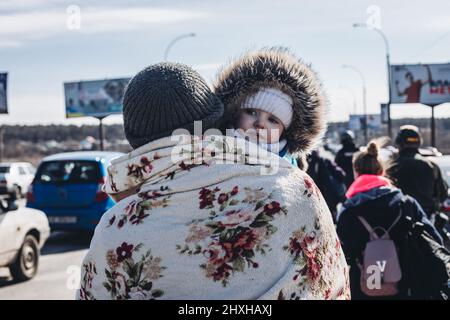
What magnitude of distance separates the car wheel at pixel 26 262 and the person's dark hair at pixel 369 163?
16.8 feet

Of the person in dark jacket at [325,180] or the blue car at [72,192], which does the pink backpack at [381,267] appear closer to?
the person in dark jacket at [325,180]

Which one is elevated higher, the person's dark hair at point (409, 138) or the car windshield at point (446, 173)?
the person's dark hair at point (409, 138)

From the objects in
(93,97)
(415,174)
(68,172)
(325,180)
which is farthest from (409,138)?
(93,97)

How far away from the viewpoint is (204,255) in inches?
60.1

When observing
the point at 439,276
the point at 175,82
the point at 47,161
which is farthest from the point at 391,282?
the point at 47,161

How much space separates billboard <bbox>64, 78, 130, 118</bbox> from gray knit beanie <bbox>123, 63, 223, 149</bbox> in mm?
37762

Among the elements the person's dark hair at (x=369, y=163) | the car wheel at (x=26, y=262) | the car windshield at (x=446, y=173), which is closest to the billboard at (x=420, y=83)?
the car windshield at (x=446, y=173)

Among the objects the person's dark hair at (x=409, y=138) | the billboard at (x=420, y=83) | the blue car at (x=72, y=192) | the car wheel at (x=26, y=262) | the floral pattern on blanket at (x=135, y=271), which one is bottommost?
the car wheel at (x=26, y=262)

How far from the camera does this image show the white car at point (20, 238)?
7.47m

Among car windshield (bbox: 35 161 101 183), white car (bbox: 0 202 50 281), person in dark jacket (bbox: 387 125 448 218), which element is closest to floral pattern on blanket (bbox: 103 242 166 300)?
person in dark jacket (bbox: 387 125 448 218)

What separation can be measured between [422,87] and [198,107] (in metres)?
28.9

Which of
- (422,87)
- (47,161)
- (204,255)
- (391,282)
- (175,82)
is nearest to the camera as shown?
(204,255)

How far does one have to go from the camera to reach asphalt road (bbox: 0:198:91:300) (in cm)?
708
